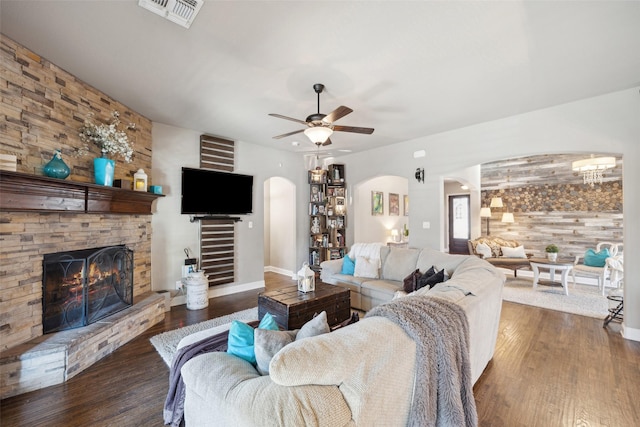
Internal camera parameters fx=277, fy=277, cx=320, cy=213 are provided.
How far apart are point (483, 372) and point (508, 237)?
572 cm

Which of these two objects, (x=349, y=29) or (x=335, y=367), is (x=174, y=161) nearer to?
(x=349, y=29)

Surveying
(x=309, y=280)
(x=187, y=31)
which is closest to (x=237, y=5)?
(x=187, y=31)

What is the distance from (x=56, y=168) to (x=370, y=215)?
6.14m

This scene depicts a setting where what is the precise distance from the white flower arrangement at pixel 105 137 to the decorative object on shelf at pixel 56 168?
A: 15.9 inches

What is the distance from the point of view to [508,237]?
23.2ft

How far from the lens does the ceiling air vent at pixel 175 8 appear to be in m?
1.88

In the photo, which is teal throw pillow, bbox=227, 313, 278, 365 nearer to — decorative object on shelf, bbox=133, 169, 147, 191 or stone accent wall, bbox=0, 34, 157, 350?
stone accent wall, bbox=0, 34, 157, 350

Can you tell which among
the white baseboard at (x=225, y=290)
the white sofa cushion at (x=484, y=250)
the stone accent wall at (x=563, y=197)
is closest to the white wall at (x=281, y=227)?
the white baseboard at (x=225, y=290)

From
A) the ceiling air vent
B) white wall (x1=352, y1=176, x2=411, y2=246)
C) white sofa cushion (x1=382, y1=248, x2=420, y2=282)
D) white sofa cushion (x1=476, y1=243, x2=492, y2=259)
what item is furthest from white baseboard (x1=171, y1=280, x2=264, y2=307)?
white sofa cushion (x1=476, y1=243, x2=492, y2=259)

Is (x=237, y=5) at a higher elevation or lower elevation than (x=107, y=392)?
higher

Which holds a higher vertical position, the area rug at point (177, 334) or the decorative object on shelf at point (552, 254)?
the decorative object on shelf at point (552, 254)

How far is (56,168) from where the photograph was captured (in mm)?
2566

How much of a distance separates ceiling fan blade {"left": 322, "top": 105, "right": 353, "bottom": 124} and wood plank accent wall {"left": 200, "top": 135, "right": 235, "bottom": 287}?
2.70m

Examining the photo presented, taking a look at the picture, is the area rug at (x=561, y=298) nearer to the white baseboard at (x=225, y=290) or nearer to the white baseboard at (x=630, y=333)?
the white baseboard at (x=630, y=333)
